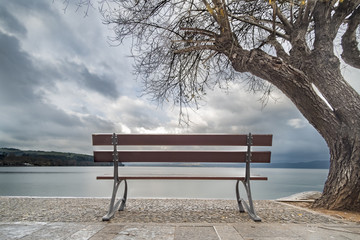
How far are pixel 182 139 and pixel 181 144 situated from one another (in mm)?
73

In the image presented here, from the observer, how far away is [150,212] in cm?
405

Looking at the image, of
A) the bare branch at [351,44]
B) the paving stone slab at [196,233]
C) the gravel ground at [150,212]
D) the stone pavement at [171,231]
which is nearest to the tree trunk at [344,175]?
the gravel ground at [150,212]

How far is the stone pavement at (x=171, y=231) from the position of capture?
2.65 metres

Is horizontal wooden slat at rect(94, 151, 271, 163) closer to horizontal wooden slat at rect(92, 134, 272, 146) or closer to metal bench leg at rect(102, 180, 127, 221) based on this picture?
horizontal wooden slat at rect(92, 134, 272, 146)

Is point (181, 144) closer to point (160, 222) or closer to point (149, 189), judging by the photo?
point (160, 222)

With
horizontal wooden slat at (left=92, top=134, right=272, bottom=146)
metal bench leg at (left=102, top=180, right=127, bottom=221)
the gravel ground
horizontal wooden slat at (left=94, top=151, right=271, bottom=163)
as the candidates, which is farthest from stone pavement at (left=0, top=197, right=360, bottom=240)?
horizontal wooden slat at (left=92, top=134, right=272, bottom=146)

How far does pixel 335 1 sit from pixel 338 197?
13.7ft

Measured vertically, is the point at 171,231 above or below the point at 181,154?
below

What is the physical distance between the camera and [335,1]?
18.8 ft

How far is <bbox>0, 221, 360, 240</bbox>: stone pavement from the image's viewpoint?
2.65 meters

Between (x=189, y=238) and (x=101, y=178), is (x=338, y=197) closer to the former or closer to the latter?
(x=189, y=238)

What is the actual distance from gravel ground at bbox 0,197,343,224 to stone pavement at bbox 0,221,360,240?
0.36 metres

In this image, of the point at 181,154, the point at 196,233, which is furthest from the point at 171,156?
the point at 196,233

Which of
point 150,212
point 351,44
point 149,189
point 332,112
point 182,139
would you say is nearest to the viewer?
point 182,139
